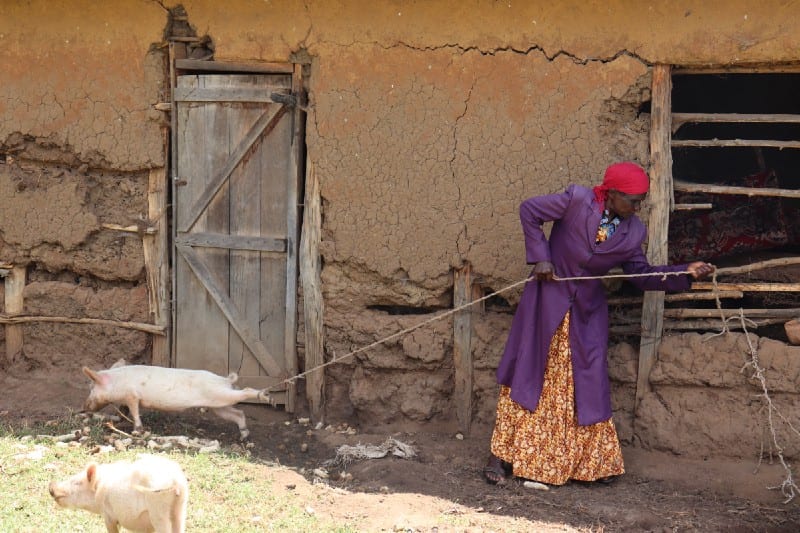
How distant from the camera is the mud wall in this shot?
6.11 meters

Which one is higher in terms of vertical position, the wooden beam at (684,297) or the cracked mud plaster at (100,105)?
the cracked mud plaster at (100,105)

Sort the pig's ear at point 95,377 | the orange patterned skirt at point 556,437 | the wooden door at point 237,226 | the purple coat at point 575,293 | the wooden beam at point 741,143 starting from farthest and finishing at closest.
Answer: the wooden door at point 237,226 → the pig's ear at point 95,377 → the wooden beam at point 741,143 → the orange patterned skirt at point 556,437 → the purple coat at point 575,293

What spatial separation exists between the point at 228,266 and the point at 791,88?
4655 millimetres

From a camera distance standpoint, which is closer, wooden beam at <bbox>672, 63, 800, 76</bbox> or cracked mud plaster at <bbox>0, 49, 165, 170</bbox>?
wooden beam at <bbox>672, 63, 800, 76</bbox>

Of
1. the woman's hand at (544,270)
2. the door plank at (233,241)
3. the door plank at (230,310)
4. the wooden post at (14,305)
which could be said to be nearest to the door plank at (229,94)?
the door plank at (233,241)

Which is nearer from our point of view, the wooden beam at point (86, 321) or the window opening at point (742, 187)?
the window opening at point (742, 187)

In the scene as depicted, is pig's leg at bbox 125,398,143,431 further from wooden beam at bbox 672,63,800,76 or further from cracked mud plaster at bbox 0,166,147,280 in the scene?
wooden beam at bbox 672,63,800,76

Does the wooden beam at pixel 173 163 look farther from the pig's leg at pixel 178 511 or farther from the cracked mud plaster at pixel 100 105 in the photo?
the pig's leg at pixel 178 511

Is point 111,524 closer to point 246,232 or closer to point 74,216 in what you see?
point 246,232

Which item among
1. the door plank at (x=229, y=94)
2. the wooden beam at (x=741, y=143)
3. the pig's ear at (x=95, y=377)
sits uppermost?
the door plank at (x=229, y=94)

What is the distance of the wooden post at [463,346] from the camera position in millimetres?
6508

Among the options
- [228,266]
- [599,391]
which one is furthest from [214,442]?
[599,391]

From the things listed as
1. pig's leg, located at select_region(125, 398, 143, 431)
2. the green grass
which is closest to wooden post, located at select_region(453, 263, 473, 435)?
the green grass

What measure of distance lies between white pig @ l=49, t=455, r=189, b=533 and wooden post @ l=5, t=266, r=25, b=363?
3.54 m
